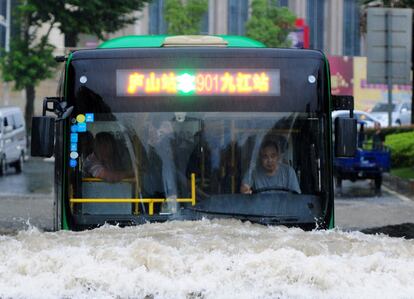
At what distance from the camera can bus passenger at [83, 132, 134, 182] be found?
7941mm

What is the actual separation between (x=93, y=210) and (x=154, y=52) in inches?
56.7

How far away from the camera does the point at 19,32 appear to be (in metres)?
42.6

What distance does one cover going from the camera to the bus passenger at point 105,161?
7.94 metres

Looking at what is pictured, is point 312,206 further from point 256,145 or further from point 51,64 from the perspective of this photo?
point 51,64

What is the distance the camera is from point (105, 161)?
314 inches

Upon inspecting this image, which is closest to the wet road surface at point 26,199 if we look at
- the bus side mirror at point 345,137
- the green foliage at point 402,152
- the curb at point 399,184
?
the bus side mirror at point 345,137

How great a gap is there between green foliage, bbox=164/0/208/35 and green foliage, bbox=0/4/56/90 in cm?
1615

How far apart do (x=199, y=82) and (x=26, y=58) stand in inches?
1344

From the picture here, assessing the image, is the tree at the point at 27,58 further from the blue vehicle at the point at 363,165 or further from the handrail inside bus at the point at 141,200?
the handrail inside bus at the point at 141,200

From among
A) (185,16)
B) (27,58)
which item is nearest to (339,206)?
(27,58)

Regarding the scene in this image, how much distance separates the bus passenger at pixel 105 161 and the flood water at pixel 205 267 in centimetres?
139

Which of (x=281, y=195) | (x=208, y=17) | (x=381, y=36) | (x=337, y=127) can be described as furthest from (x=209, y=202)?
(x=208, y=17)

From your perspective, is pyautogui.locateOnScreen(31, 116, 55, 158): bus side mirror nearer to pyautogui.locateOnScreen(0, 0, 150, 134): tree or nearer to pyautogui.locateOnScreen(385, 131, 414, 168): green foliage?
pyautogui.locateOnScreen(385, 131, 414, 168): green foliage

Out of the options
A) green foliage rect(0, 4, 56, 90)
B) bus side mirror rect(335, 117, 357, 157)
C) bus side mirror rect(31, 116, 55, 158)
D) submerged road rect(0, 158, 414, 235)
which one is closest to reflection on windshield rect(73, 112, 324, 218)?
bus side mirror rect(335, 117, 357, 157)
